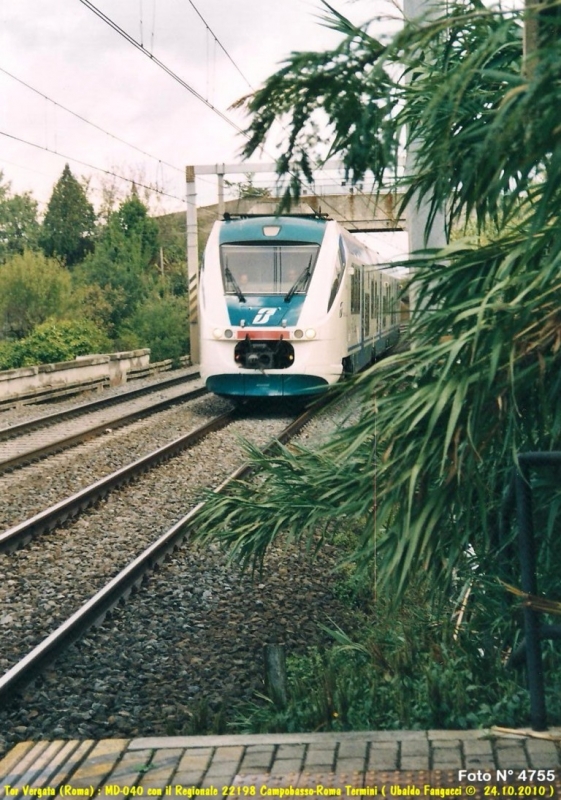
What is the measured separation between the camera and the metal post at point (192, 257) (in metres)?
24.3

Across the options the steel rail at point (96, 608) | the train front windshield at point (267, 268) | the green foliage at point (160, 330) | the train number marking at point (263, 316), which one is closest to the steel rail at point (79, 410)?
the train front windshield at point (267, 268)

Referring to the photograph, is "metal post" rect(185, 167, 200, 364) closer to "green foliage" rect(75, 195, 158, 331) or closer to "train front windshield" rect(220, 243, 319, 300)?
"green foliage" rect(75, 195, 158, 331)

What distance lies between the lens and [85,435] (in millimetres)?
13258

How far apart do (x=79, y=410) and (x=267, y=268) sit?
4.10 metres

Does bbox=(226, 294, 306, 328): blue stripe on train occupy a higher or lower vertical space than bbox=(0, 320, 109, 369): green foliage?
higher

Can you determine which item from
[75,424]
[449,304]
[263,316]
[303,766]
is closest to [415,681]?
[303,766]

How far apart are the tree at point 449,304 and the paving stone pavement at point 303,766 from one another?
27.6 inches

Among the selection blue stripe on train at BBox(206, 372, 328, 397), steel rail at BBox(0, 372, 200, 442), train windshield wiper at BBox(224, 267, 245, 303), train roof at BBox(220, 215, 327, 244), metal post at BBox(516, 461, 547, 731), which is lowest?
steel rail at BBox(0, 372, 200, 442)

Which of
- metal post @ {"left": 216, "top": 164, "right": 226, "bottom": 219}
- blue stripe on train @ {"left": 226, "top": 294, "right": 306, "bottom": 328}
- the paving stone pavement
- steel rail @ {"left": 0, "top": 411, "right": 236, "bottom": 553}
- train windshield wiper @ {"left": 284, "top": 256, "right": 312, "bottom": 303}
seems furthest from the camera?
metal post @ {"left": 216, "top": 164, "right": 226, "bottom": 219}

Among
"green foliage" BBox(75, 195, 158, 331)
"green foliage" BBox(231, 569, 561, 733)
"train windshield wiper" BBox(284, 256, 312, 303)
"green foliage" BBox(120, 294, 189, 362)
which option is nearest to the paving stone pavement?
"green foliage" BBox(231, 569, 561, 733)

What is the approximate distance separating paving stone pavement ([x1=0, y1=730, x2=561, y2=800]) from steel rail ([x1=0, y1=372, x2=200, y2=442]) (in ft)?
33.1

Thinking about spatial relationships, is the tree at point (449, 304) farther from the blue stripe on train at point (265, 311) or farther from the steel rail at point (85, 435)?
the blue stripe on train at point (265, 311)

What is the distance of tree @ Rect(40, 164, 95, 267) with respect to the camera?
209ft

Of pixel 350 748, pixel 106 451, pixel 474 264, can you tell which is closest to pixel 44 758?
pixel 350 748
